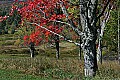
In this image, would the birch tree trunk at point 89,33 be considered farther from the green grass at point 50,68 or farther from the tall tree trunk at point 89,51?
the green grass at point 50,68

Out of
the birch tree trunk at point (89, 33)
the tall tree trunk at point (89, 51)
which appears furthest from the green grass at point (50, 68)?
the birch tree trunk at point (89, 33)

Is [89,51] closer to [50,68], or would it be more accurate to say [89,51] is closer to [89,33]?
[89,33]

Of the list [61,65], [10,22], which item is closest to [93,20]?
[61,65]

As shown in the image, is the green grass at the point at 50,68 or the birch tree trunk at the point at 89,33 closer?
the birch tree trunk at the point at 89,33

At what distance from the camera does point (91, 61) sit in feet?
47.6

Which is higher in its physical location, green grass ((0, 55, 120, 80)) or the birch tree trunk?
the birch tree trunk

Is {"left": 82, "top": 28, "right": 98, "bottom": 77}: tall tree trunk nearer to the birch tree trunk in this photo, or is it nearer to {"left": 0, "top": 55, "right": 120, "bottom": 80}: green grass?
the birch tree trunk

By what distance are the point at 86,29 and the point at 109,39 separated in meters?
25.9

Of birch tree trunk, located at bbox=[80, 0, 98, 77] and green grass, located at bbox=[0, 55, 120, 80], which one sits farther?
green grass, located at bbox=[0, 55, 120, 80]

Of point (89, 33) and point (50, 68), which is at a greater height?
point (89, 33)

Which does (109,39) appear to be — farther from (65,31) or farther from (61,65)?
(61,65)

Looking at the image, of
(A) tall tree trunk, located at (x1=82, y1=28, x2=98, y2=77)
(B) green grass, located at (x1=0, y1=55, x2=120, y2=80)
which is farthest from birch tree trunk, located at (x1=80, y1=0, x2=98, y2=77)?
(B) green grass, located at (x1=0, y1=55, x2=120, y2=80)

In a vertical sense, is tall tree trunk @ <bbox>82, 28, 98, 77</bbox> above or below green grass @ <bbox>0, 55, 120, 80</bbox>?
above

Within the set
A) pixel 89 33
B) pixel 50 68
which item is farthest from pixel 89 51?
pixel 50 68
